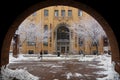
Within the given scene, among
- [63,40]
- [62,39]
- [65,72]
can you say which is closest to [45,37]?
[62,39]

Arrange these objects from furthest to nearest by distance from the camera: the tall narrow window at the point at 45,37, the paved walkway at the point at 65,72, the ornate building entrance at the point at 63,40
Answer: the ornate building entrance at the point at 63,40, the tall narrow window at the point at 45,37, the paved walkway at the point at 65,72

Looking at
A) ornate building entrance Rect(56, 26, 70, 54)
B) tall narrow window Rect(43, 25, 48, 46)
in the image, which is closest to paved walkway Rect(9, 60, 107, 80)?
tall narrow window Rect(43, 25, 48, 46)

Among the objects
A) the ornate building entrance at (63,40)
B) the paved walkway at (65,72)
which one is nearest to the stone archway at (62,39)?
the ornate building entrance at (63,40)

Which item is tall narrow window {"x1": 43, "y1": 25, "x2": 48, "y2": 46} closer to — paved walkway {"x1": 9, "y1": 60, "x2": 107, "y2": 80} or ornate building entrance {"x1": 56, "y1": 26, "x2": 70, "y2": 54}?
ornate building entrance {"x1": 56, "y1": 26, "x2": 70, "y2": 54}

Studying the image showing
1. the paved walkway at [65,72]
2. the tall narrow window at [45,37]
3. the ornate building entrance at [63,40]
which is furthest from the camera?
the ornate building entrance at [63,40]

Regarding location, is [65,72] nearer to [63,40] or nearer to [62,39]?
[63,40]

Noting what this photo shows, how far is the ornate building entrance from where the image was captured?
5769cm

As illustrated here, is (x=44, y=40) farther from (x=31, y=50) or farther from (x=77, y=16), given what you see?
(x=77, y=16)

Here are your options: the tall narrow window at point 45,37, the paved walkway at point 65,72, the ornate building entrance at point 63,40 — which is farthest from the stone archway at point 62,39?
the paved walkway at point 65,72

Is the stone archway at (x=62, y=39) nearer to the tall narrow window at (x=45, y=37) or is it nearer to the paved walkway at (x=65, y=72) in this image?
the tall narrow window at (x=45, y=37)

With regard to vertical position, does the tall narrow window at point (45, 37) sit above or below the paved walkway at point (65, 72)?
above

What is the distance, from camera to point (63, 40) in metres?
57.8

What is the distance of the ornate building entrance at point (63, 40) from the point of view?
57688 millimetres

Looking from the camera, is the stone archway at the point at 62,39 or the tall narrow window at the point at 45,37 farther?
the stone archway at the point at 62,39
